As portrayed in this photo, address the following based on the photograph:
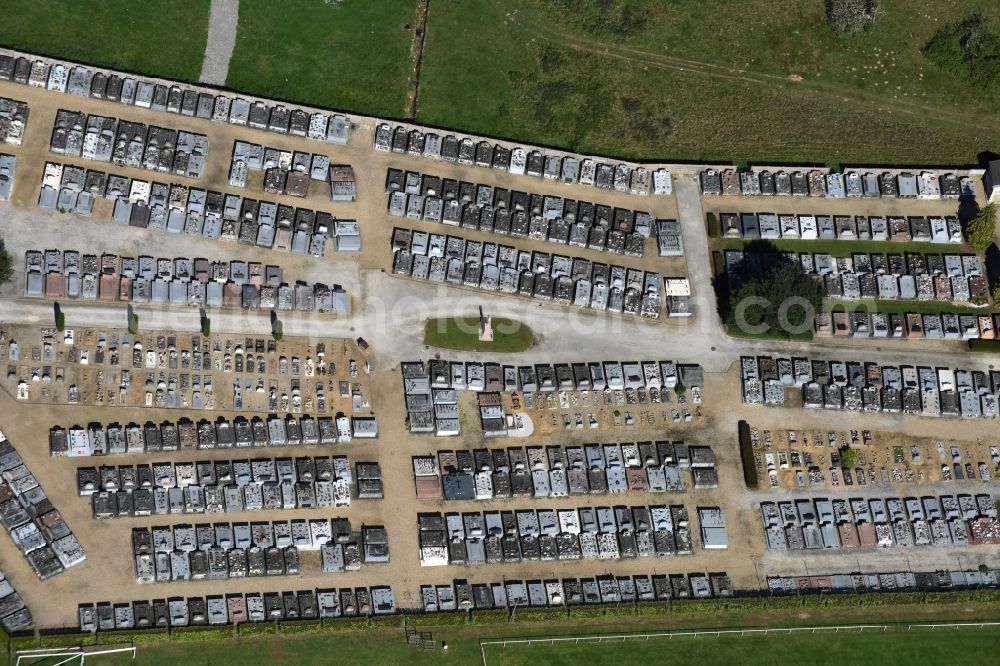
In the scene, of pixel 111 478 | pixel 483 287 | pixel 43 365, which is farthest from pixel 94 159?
pixel 483 287

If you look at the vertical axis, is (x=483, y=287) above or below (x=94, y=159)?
below

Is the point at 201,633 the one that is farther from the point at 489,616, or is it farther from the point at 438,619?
the point at 489,616

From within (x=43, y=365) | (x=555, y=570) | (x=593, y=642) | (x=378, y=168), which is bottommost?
(x=593, y=642)

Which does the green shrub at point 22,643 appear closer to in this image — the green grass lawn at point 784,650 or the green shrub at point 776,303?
the green grass lawn at point 784,650

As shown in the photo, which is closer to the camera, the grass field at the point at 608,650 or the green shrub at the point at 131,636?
the green shrub at the point at 131,636

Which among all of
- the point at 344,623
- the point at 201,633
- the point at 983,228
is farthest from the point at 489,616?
the point at 983,228

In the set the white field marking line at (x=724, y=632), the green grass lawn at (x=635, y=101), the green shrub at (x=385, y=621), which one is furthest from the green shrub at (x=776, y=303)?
the green shrub at (x=385, y=621)

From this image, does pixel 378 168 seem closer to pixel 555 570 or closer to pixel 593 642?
pixel 555 570
